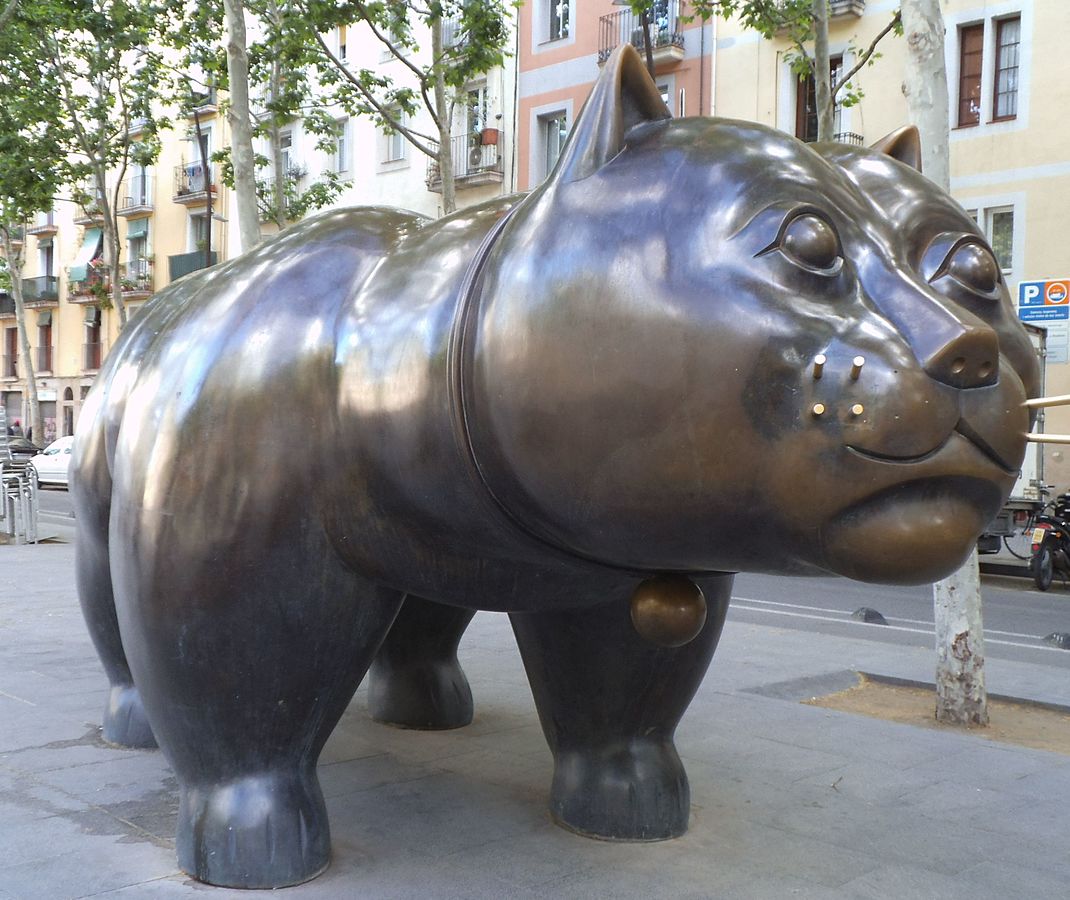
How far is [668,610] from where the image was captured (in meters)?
2.28

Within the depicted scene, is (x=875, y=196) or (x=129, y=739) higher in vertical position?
(x=875, y=196)

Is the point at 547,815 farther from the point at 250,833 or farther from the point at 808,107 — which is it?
the point at 808,107

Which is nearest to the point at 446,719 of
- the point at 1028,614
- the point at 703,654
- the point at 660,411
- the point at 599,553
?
the point at 703,654

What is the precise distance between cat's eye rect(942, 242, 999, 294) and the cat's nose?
0.20 m

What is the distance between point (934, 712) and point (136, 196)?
34.2 metres

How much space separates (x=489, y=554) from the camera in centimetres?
250

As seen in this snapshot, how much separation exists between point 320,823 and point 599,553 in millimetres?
1180

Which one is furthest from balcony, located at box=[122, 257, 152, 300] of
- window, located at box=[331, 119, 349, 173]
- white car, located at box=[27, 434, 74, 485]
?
white car, located at box=[27, 434, 74, 485]

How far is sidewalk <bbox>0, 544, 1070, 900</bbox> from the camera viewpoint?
9.50ft

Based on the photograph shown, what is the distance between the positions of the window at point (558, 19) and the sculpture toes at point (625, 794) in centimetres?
2085

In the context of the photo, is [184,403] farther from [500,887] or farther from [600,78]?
[500,887]

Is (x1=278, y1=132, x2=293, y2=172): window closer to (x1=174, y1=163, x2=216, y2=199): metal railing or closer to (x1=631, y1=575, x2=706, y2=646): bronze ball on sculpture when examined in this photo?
(x1=174, y1=163, x2=216, y2=199): metal railing

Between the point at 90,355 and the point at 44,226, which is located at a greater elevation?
the point at 44,226

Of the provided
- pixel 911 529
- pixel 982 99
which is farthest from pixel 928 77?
pixel 982 99
